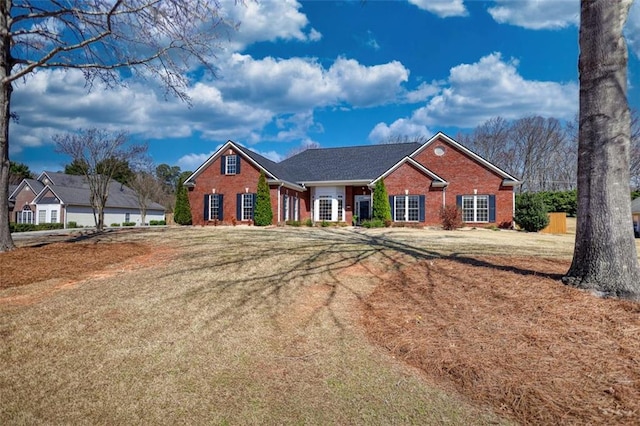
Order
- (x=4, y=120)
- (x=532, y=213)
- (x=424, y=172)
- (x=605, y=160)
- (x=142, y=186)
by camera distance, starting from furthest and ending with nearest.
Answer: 1. (x=142, y=186)
2. (x=424, y=172)
3. (x=532, y=213)
4. (x=4, y=120)
5. (x=605, y=160)

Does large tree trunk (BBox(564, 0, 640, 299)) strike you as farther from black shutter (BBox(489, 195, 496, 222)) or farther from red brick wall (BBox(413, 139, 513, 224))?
black shutter (BBox(489, 195, 496, 222))

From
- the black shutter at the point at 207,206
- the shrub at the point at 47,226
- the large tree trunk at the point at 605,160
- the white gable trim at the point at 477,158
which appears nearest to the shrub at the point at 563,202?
the white gable trim at the point at 477,158

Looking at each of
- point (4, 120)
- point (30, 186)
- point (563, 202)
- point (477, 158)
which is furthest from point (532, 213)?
point (30, 186)

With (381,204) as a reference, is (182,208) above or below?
below

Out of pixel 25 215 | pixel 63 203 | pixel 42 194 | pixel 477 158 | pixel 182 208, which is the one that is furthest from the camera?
pixel 25 215

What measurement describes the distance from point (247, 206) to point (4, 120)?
15851 mm

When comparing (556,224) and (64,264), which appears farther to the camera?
(556,224)

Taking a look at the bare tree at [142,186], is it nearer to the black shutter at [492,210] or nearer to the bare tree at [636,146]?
the black shutter at [492,210]

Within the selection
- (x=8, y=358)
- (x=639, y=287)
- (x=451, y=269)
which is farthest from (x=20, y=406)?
(x=639, y=287)

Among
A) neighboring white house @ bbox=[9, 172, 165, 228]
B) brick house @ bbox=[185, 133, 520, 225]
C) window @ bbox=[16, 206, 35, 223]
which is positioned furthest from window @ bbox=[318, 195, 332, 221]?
window @ bbox=[16, 206, 35, 223]

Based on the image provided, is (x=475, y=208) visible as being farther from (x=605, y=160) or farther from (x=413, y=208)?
(x=605, y=160)

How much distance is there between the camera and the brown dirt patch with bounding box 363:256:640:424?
2885mm

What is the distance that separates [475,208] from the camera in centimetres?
2291

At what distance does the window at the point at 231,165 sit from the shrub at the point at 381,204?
9.86 metres
